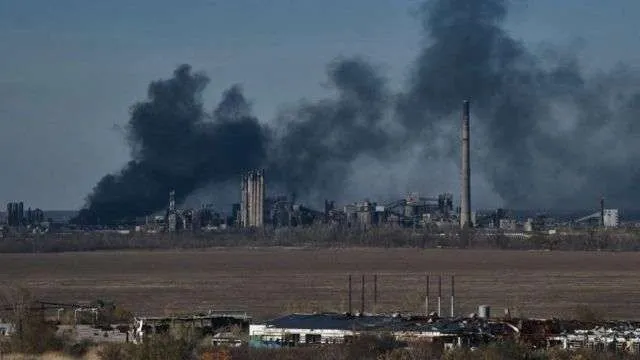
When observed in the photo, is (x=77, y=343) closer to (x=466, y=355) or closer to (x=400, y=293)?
(x=466, y=355)

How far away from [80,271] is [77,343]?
261 ft

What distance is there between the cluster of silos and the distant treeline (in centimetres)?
166

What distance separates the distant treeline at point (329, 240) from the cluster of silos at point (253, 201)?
5.46 ft

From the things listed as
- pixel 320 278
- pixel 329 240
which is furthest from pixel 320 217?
pixel 320 278

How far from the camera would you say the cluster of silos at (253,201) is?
169 meters

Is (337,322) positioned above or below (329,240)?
below

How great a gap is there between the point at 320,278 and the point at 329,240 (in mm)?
73321

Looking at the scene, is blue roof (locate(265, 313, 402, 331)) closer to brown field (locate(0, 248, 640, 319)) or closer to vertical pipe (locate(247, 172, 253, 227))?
brown field (locate(0, 248, 640, 319))

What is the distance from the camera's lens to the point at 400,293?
244 ft

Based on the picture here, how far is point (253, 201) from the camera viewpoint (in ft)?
568

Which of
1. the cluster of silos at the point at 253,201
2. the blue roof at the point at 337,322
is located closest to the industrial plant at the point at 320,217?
the cluster of silos at the point at 253,201

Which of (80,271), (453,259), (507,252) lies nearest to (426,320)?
(80,271)

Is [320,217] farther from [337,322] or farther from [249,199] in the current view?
[337,322]

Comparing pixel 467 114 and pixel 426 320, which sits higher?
pixel 467 114
